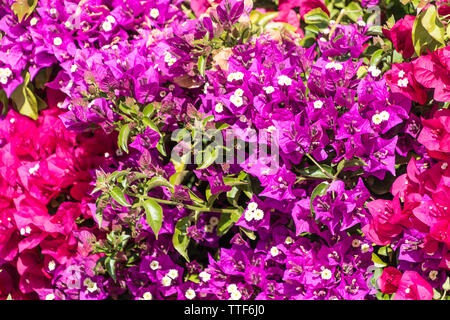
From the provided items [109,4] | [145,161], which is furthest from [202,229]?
[109,4]

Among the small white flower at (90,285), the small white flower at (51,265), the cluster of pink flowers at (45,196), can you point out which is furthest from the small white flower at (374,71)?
the small white flower at (51,265)

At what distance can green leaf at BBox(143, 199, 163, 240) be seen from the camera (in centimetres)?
107

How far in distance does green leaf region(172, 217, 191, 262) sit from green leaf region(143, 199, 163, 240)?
100mm

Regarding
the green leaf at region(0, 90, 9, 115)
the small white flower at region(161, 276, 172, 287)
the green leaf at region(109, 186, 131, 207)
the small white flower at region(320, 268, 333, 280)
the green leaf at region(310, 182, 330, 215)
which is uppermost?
the green leaf at region(310, 182, 330, 215)

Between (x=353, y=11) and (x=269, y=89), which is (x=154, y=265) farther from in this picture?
(x=353, y=11)

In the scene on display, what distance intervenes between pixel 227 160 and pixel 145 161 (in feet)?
0.60

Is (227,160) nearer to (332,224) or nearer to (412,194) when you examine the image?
(332,224)

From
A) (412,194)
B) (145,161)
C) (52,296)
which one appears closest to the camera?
(412,194)

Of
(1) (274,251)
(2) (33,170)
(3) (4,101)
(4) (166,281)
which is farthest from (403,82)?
(3) (4,101)

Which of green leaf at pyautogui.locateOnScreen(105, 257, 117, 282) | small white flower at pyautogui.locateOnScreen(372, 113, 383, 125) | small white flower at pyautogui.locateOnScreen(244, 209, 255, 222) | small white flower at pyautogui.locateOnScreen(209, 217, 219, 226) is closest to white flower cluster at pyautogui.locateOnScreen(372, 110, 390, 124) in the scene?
small white flower at pyautogui.locateOnScreen(372, 113, 383, 125)

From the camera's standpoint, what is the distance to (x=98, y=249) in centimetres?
124

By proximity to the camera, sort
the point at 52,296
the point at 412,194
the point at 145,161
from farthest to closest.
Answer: the point at 52,296, the point at 145,161, the point at 412,194

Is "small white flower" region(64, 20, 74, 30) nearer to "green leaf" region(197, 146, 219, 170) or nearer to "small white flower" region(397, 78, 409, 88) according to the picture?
"green leaf" region(197, 146, 219, 170)

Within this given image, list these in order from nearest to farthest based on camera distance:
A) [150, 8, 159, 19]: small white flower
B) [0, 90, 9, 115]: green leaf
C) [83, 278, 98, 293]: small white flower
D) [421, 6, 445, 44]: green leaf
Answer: [421, 6, 445, 44]: green leaf → [83, 278, 98, 293]: small white flower → [150, 8, 159, 19]: small white flower → [0, 90, 9, 115]: green leaf
